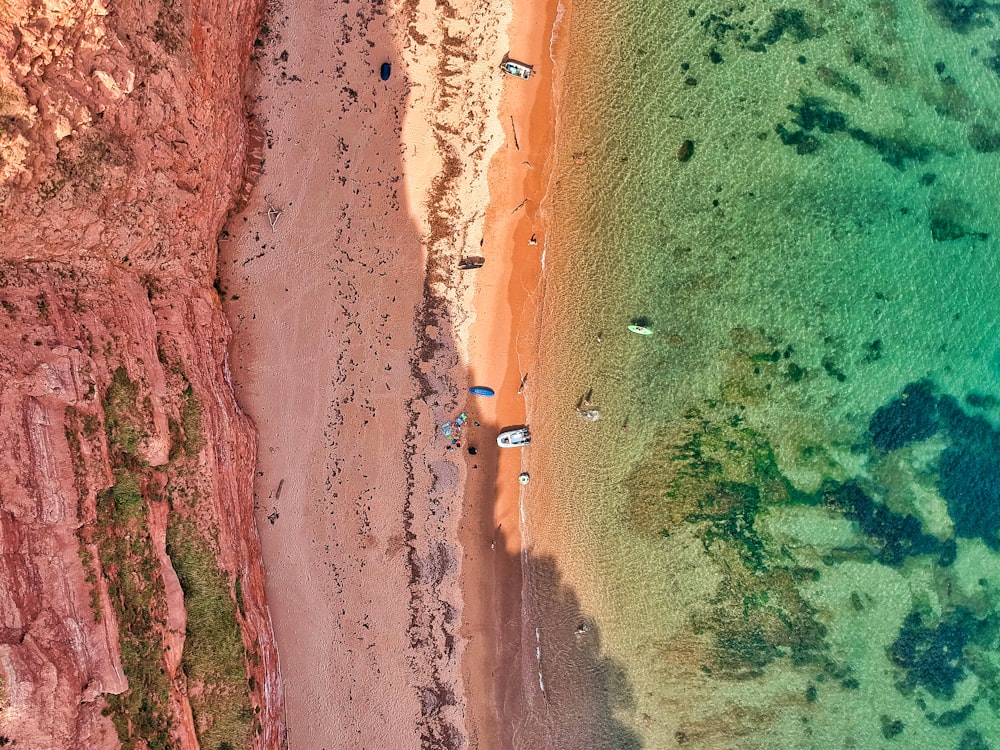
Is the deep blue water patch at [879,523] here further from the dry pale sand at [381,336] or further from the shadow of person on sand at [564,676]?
the dry pale sand at [381,336]

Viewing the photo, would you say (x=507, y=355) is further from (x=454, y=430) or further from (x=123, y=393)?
(x=123, y=393)

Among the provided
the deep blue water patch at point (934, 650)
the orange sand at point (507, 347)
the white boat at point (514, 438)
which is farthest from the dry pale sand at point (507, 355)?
the deep blue water patch at point (934, 650)

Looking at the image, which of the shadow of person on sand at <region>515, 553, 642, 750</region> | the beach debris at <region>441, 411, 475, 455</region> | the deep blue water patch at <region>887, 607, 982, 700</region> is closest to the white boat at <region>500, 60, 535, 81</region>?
the beach debris at <region>441, 411, 475, 455</region>

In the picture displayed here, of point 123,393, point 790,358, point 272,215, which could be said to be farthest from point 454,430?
point 790,358

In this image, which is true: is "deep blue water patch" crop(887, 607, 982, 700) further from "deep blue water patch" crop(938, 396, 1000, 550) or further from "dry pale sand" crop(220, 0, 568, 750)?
"dry pale sand" crop(220, 0, 568, 750)

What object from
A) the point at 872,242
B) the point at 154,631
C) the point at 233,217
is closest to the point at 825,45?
the point at 872,242

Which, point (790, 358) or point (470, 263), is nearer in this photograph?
point (790, 358)
